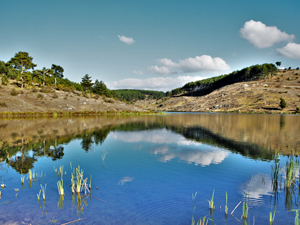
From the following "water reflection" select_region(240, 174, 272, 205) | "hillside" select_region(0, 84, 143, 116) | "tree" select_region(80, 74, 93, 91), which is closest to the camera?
"water reflection" select_region(240, 174, 272, 205)

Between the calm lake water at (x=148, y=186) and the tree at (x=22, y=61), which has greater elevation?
the tree at (x=22, y=61)

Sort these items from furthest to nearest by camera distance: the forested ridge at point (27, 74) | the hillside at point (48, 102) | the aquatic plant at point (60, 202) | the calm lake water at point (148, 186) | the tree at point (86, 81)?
the tree at point (86, 81)
the forested ridge at point (27, 74)
the hillside at point (48, 102)
the aquatic plant at point (60, 202)
the calm lake water at point (148, 186)

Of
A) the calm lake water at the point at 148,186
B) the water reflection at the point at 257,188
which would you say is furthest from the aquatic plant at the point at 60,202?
the water reflection at the point at 257,188

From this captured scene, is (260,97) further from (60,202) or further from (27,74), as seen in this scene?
(60,202)

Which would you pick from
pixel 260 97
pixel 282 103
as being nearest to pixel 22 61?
pixel 282 103

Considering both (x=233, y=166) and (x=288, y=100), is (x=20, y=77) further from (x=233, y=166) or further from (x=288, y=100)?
(x=288, y=100)

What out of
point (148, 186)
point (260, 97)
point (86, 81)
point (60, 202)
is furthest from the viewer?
point (260, 97)

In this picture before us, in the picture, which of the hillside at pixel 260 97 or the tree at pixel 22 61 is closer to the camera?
the tree at pixel 22 61

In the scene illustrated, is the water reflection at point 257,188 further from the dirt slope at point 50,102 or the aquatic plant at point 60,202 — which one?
the dirt slope at point 50,102

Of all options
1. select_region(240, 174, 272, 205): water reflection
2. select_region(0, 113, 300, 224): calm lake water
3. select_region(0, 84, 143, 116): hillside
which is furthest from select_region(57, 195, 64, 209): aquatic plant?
select_region(0, 84, 143, 116): hillside

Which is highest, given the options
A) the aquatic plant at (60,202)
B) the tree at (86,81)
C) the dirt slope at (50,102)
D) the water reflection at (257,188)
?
the tree at (86,81)

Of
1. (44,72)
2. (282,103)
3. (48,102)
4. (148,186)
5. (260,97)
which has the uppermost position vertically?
(44,72)

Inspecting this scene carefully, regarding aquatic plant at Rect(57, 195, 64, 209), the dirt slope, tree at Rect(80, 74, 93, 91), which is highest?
tree at Rect(80, 74, 93, 91)

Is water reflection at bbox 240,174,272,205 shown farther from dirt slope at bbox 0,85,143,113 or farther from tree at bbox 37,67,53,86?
tree at bbox 37,67,53,86
